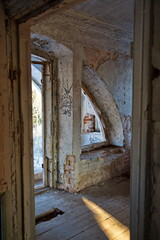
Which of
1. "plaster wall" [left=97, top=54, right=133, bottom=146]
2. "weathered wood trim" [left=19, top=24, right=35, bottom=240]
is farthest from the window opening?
"weathered wood trim" [left=19, top=24, right=35, bottom=240]

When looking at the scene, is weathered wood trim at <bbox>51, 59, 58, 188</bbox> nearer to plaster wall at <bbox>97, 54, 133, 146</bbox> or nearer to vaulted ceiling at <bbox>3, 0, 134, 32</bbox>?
vaulted ceiling at <bbox>3, 0, 134, 32</bbox>

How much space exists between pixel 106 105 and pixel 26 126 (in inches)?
111

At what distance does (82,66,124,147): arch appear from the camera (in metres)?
4.00

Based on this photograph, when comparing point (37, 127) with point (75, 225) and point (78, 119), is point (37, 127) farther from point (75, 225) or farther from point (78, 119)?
point (75, 225)

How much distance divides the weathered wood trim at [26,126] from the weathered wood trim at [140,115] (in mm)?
1042

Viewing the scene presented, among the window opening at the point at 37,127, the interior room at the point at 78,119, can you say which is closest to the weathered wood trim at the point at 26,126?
the interior room at the point at 78,119

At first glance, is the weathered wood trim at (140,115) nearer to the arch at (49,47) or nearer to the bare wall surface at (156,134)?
the bare wall surface at (156,134)

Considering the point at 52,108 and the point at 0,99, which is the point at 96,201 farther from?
the point at 0,99

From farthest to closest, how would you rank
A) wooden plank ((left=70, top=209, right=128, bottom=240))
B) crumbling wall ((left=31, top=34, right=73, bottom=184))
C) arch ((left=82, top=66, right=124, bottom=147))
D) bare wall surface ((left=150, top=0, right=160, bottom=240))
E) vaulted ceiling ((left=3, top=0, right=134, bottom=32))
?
arch ((left=82, top=66, right=124, bottom=147)) < crumbling wall ((left=31, top=34, right=73, bottom=184)) < wooden plank ((left=70, top=209, right=128, bottom=240)) < vaulted ceiling ((left=3, top=0, right=134, bottom=32)) < bare wall surface ((left=150, top=0, right=160, bottom=240))

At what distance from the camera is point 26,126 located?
1668mm

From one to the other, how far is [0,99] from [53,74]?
2.11 metres

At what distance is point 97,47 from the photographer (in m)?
3.64

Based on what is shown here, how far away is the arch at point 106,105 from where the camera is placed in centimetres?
400

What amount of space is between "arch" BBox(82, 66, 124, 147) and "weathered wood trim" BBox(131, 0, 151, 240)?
308 centimetres
